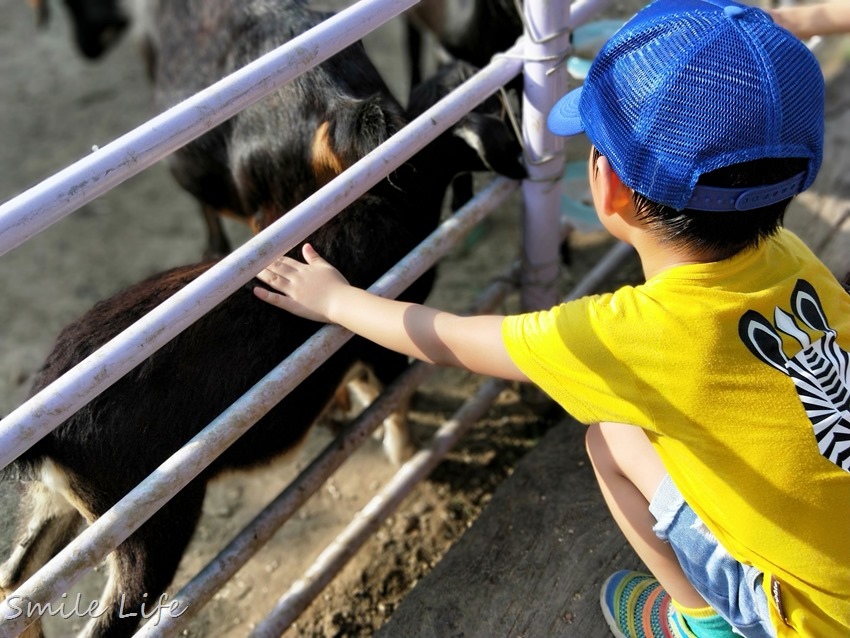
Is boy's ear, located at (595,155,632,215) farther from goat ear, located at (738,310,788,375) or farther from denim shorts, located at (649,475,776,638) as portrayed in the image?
denim shorts, located at (649,475,776,638)

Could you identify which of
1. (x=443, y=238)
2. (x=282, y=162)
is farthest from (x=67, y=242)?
(x=443, y=238)

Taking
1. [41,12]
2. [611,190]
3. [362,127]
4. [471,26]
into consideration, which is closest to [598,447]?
[611,190]

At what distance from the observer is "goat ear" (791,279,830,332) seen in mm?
1497

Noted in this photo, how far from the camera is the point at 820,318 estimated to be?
151 centimetres

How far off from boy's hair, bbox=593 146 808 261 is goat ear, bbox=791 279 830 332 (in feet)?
0.40

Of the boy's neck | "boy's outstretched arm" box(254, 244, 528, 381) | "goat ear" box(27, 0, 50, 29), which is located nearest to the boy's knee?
"boy's outstretched arm" box(254, 244, 528, 381)

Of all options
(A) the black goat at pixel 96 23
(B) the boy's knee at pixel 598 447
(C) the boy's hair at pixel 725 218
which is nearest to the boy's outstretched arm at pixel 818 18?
(C) the boy's hair at pixel 725 218

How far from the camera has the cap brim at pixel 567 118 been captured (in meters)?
1.65

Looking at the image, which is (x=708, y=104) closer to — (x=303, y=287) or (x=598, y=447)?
(x=598, y=447)

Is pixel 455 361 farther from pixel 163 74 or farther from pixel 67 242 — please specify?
pixel 67 242

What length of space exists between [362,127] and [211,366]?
820 millimetres

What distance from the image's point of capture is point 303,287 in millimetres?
1870

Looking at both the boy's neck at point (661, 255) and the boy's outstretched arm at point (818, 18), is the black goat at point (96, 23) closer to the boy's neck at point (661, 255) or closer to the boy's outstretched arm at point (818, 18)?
the boy's outstretched arm at point (818, 18)

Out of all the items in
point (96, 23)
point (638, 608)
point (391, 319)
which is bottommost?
point (638, 608)
